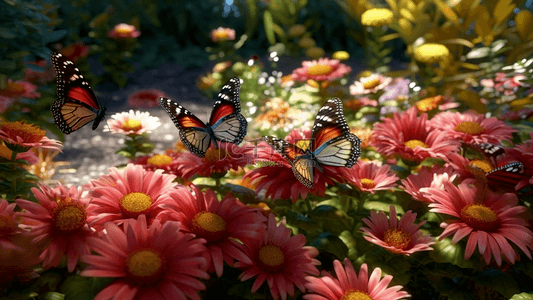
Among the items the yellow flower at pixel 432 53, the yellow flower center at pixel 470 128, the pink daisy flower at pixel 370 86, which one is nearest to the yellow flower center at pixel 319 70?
the pink daisy flower at pixel 370 86

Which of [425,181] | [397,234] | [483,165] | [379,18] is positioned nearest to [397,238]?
[397,234]

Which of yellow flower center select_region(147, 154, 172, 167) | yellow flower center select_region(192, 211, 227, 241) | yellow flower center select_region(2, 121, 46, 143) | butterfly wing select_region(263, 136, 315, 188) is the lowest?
yellow flower center select_region(192, 211, 227, 241)

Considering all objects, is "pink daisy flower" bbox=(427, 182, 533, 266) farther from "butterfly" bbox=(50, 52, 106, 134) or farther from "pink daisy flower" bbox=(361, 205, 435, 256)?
"butterfly" bbox=(50, 52, 106, 134)

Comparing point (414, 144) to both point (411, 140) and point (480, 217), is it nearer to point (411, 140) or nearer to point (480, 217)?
point (411, 140)

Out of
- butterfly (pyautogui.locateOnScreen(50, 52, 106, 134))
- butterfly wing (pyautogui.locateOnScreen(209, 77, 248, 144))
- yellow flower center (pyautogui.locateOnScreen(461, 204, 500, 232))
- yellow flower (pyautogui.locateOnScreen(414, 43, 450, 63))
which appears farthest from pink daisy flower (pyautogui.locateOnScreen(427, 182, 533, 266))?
yellow flower (pyautogui.locateOnScreen(414, 43, 450, 63))

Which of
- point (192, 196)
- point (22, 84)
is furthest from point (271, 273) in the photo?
point (22, 84)

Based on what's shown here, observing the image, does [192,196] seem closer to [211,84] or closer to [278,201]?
[278,201]
